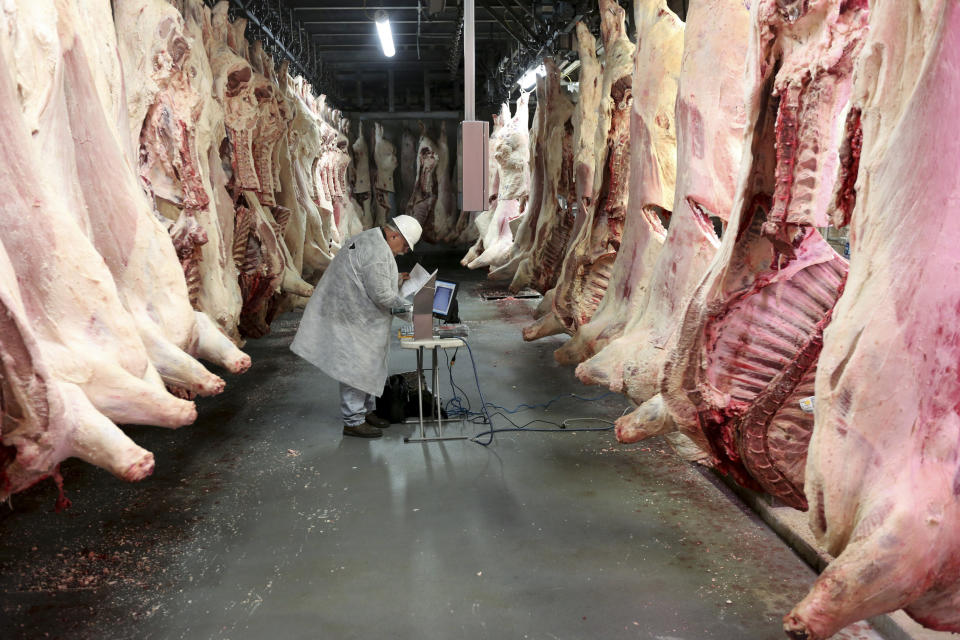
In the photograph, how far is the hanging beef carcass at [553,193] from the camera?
677 centimetres

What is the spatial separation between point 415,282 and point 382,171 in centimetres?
1102

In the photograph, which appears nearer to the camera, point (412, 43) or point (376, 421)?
point (376, 421)

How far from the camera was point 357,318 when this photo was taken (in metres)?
4.91

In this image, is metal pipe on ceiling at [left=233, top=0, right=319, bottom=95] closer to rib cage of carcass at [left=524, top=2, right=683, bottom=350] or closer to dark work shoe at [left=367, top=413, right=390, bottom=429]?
rib cage of carcass at [left=524, top=2, right=683, bottom=350]

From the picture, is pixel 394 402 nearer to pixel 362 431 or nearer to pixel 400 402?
pixel 400 402

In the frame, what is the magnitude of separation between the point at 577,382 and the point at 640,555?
115 inches

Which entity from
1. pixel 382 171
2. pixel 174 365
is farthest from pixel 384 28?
pixel 174 365

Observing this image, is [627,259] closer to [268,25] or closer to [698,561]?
[698,561]

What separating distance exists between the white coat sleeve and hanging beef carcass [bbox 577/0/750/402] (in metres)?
2.00

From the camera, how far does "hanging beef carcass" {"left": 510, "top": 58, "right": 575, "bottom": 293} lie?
6773mm

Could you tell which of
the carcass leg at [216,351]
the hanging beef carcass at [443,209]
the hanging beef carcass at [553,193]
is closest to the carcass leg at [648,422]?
the carcass leg at [216,351]

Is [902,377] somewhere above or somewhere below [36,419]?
above

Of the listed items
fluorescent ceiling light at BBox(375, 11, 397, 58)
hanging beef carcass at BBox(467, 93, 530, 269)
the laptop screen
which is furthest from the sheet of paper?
fluorescent ceiling light at BBox(375, 11, 397, 58)

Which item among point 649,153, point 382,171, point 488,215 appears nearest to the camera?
point 649,153
